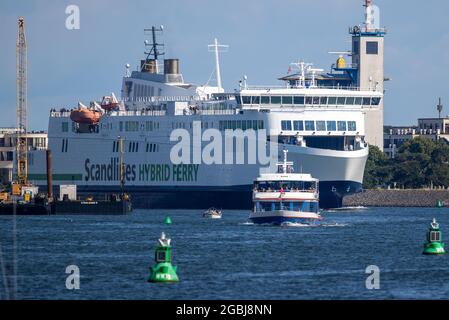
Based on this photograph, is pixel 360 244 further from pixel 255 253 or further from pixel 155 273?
pixel 155 273

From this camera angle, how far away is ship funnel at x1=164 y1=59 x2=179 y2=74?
540ft

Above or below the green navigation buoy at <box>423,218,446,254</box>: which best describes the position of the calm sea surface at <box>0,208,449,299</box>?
below

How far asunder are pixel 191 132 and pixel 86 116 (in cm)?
1538

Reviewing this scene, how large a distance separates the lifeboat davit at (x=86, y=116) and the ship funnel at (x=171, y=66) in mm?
8087

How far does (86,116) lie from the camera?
161750mm

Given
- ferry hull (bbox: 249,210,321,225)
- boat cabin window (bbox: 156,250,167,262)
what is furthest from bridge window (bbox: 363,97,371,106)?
boat cabin window (bbox: 156,250,167,262)

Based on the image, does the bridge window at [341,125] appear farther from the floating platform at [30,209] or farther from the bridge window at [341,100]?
the floating platform at [30,209]

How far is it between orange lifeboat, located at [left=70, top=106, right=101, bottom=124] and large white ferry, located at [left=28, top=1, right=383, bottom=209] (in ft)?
0.32

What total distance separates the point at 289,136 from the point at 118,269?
7242 centimetres

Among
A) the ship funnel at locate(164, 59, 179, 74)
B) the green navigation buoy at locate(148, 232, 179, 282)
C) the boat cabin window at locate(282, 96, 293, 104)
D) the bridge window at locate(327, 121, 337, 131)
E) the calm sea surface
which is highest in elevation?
the ship funnel at locate(164, 59, 179, 74)

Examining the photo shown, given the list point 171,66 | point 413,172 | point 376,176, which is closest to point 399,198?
point 413,172

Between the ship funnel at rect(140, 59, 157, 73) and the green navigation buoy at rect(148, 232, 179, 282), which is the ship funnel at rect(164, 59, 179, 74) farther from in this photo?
the green navigation buoy at rect(148, 232, 179, 282)

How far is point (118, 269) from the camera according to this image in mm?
70312

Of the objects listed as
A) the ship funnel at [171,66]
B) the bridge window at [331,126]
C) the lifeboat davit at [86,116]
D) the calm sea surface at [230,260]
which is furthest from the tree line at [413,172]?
the calm sea surface at [230,260]
